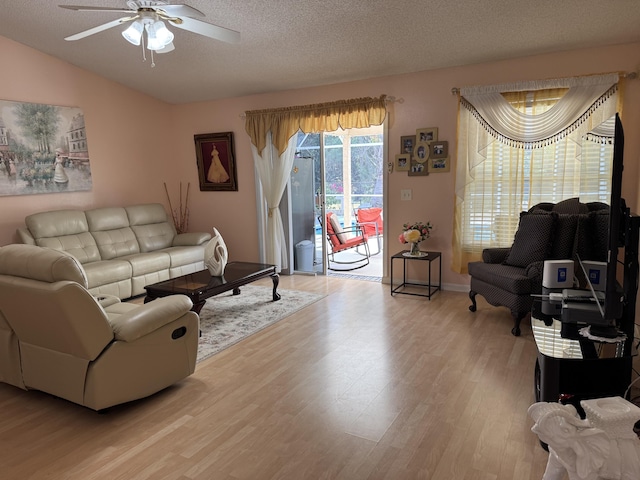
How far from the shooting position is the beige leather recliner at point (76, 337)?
2.30 metres

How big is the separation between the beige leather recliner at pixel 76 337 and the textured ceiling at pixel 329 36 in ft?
7.86

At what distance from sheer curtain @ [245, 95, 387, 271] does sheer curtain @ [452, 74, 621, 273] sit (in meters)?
1.13

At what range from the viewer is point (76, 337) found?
2.33 m

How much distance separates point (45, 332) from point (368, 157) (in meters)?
6.32

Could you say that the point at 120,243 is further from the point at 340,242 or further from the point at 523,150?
the point at 523,150

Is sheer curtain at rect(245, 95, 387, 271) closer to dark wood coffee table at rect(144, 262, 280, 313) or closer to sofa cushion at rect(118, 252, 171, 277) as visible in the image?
dark wood coffee table at rect(144, 262, 280, 313)

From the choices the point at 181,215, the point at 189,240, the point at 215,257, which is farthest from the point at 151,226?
the point at 215,257

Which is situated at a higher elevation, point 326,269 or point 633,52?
point 633,52

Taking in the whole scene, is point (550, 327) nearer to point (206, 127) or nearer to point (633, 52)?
point (633, 52)

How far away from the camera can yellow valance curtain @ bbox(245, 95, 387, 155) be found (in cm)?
501

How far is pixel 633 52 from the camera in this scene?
3.85 m

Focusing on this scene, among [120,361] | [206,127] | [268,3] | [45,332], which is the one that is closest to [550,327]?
[120,361]

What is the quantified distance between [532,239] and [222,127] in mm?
4145

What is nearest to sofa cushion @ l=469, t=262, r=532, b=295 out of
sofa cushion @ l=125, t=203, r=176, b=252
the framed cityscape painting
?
sofa cushion @ l=125, t=203, r=176, b=252
